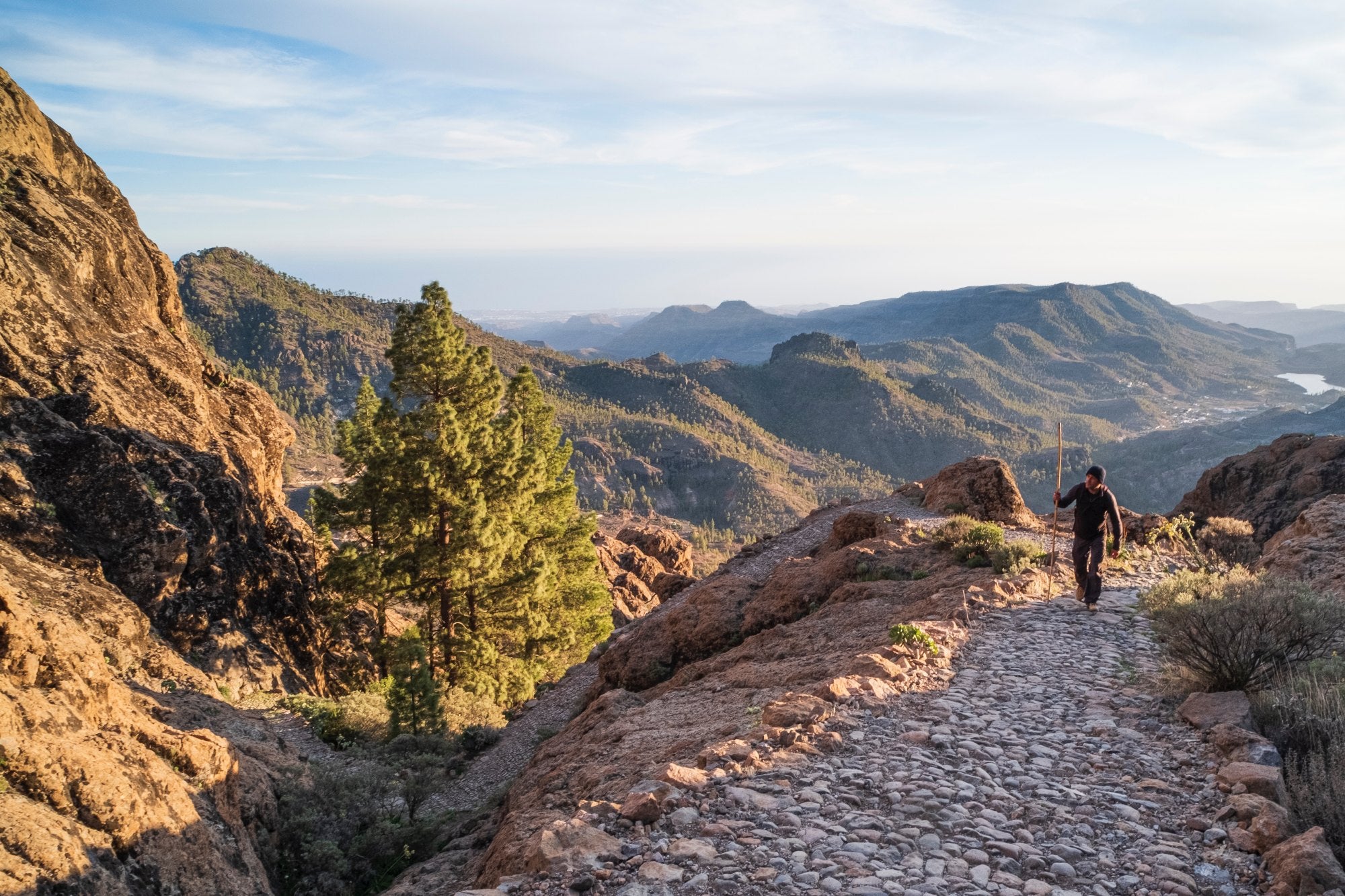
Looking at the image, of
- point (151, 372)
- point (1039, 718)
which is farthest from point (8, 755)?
point (151, 372)

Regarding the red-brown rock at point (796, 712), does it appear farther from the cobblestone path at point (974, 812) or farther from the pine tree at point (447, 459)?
the pine tree at point (447, 459)

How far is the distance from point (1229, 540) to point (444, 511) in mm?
17095

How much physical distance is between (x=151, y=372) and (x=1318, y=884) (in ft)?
66.3

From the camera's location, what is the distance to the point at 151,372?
54.9 ft

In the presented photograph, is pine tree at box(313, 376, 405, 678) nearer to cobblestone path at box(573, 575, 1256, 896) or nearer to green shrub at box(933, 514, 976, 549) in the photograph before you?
green shrub at box(933, 514, 976, 549)

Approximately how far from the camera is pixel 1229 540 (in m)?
15.3

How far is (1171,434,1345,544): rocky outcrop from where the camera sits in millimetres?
17594

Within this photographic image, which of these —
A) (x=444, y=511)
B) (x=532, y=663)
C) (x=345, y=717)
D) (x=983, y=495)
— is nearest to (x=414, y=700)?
(x=345, y=717)

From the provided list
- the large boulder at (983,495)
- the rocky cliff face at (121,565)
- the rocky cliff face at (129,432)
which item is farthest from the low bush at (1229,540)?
the rocky cliff face at (129,432)

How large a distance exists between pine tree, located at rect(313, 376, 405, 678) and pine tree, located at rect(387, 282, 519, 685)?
40 cm

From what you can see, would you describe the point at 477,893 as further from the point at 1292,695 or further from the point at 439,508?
the point at 439,508

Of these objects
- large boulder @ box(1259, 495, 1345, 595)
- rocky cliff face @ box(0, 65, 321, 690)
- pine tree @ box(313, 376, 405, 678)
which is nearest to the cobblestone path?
large boulder @ box(1259, 495, 1345, 595)

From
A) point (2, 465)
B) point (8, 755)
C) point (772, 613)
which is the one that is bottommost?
point (772, 613)

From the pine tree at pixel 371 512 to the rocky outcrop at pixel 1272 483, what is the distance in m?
19.9
